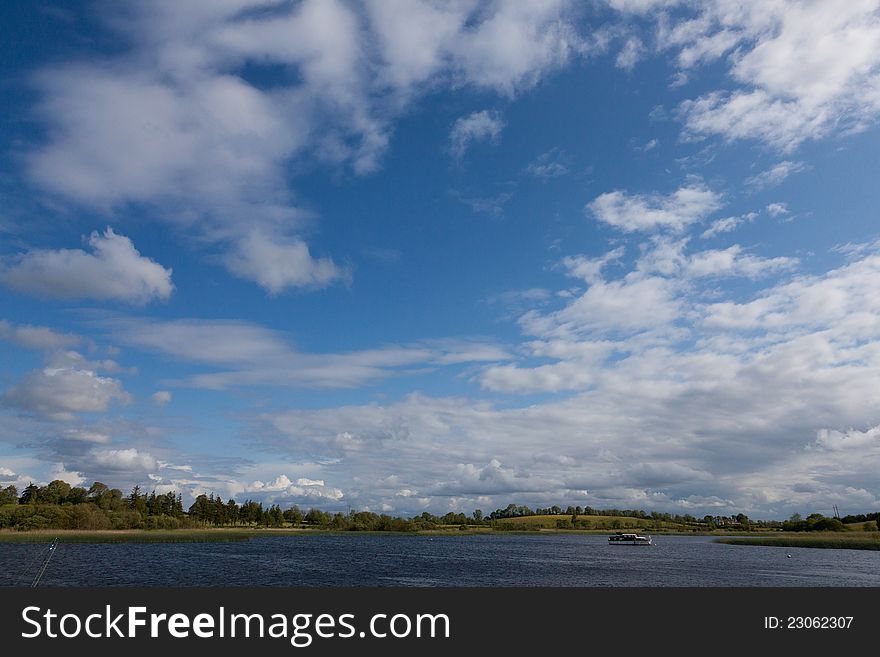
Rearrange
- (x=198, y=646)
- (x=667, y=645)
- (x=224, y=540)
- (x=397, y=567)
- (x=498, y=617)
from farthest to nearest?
(x=224, y=540)
(x=397, y=567)
(x=498, y=617)
(x=667, y=645)
(x=198, y=646)

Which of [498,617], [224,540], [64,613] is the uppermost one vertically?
[64,613]

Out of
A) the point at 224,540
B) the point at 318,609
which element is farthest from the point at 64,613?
the point at 224,540

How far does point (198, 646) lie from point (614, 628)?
82.3 ft

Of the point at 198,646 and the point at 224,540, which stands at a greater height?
the point at 198,646

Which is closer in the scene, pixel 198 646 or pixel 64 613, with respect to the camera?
pixel 198 646

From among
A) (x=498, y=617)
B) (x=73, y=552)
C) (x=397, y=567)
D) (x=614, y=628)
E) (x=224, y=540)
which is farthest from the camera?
(x=224, y=540)

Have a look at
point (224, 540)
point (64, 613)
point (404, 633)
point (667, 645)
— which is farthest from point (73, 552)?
point (667, 645)

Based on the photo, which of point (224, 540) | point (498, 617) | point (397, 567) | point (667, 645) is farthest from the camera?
point (224, 540)

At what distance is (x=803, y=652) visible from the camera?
110 feet

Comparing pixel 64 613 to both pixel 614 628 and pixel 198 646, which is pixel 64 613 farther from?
pixel 614 628

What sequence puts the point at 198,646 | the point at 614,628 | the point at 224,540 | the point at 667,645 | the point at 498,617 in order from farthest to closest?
1. the point at 224,540
2. the point at 498,617
3. the point at 614,628
4. the point at 667,645
5. the point at 198,646

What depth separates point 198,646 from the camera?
3269 cm

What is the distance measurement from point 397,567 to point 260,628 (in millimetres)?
84317

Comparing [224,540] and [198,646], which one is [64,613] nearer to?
[198,646]
